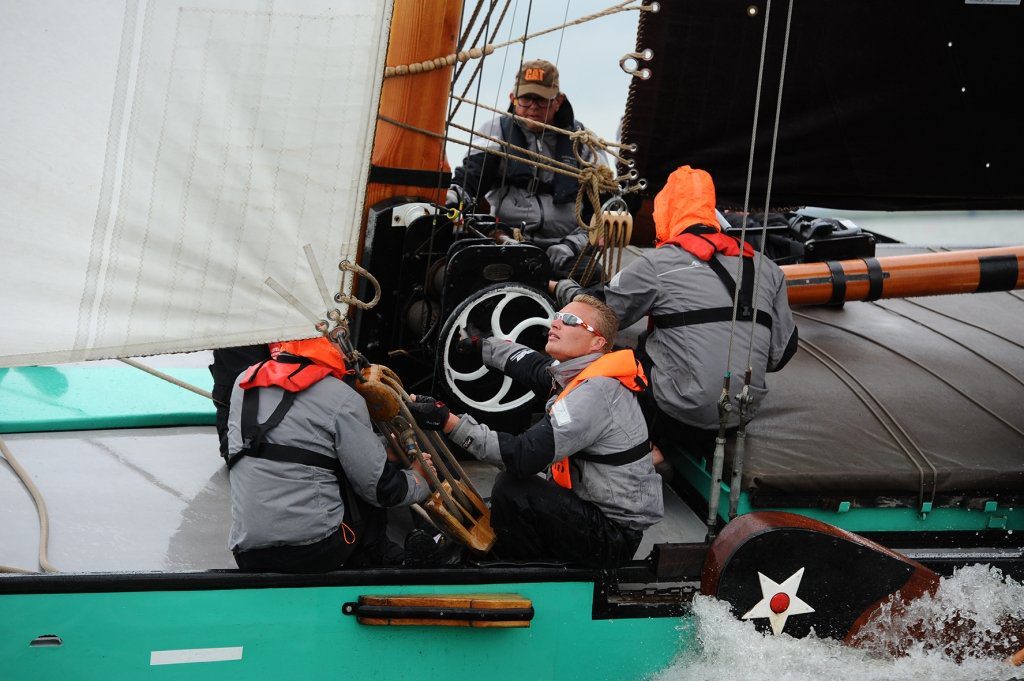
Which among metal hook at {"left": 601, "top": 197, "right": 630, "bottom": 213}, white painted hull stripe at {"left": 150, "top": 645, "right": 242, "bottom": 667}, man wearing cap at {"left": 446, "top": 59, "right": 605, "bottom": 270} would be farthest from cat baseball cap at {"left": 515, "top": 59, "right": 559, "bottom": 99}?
white painted hull stripe at {"left": 150, "top": 645, "right": 242, "bottom": 667}

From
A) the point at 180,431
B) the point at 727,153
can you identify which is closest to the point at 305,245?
the point at 180,431

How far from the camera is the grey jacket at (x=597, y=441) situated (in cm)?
273

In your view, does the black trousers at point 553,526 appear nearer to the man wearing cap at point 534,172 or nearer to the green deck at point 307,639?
the green deck at point 307,639

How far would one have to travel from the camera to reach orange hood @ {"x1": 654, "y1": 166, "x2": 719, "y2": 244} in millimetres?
3529

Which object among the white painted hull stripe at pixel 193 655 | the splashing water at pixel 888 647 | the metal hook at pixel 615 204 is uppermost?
the metal hook at pixel 615 204

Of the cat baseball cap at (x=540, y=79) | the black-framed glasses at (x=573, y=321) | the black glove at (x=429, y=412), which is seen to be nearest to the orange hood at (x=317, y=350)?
the black glove at (x=429, y=412)

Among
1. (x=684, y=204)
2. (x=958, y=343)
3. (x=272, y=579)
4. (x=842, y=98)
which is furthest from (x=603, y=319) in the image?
(x=958, y=343)

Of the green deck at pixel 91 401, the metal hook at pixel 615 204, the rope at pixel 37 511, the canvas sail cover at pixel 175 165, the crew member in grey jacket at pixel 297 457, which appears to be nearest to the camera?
the canvas sail cover at pixel 175 165

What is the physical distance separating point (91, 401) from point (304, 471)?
1.70 metres

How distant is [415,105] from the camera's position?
340 centimetres

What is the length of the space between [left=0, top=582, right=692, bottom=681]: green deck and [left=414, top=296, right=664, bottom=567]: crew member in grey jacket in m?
0.16

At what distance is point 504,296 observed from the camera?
133 inches

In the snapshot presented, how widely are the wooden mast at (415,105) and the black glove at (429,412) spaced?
90 centimetres

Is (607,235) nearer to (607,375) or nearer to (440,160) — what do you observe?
(440,160)
